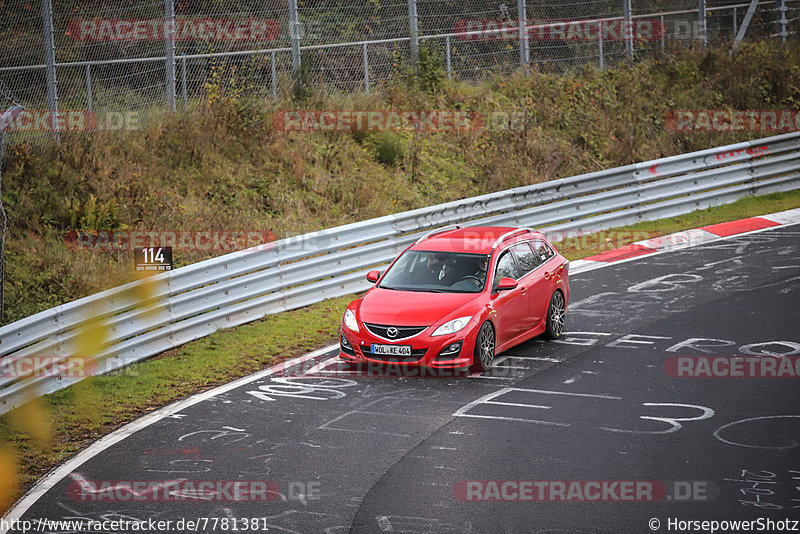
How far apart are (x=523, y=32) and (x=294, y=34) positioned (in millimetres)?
7029

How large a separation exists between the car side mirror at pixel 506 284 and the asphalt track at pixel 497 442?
0.97 m

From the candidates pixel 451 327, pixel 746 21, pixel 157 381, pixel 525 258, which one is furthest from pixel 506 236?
pixel 746 21

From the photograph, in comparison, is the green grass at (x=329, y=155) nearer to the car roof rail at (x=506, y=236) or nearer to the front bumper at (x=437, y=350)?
the front bumper at (x=437, y=350)

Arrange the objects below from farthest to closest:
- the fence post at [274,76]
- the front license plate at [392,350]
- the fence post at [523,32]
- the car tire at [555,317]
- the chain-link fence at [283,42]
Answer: the fence post at [523,32], the fence post at [274,76], the chain-link fence at [283,42], the car tire at [555,317], the front license plate at [392,350]

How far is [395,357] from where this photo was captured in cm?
1158

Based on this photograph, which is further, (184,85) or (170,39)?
(184,85)

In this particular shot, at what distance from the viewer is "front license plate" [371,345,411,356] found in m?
11.5

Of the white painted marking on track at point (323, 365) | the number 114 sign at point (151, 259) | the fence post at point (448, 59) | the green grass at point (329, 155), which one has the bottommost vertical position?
the white painted marking on track at point (323, 365)

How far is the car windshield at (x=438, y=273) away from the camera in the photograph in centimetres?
1240

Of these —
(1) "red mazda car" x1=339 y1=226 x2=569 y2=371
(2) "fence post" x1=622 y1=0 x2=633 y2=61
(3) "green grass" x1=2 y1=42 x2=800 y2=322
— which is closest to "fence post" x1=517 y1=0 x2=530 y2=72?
(3) "green grass" x1=2 y1=42 x2=800 y2=322

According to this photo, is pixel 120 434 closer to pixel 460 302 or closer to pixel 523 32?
pixel 460 302

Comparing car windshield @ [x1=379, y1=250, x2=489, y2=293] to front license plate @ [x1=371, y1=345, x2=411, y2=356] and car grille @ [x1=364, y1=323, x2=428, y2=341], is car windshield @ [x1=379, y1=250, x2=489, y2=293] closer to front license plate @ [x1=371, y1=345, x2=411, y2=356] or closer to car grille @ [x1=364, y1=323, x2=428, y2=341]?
car grille @ [x1=364, y1=323, x2=428, y2=341]

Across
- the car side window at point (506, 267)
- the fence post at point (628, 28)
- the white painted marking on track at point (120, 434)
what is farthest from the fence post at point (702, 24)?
the white painted marking on track at point (120, 434)

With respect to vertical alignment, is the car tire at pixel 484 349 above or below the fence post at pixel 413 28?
below
